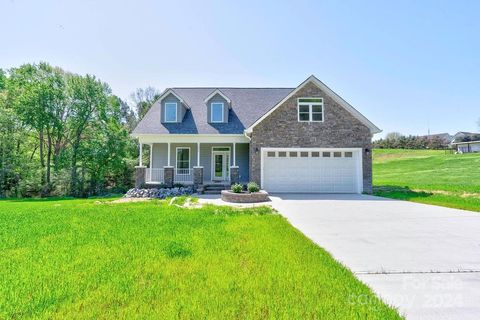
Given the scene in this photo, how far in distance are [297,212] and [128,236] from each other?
5467 mm

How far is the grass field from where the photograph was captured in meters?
11.7

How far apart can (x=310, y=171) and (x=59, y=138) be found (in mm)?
22813

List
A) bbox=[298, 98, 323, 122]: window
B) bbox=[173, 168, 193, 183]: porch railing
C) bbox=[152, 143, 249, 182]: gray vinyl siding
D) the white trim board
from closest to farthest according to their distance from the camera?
bbox=[298, 98, 323, 122]: window, the white trim board, bbox=[173, 168, 193, 183]: porch railing, bbox=[152, 143, 249, 182]: gray vinyl siding

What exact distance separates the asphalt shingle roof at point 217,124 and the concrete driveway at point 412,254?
33.2 feet

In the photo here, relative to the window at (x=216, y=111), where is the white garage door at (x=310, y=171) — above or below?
below

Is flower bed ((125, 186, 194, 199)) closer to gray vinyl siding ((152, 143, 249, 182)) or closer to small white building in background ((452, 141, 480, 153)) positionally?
gray vinyl siding ((152, 143, 249, 182))

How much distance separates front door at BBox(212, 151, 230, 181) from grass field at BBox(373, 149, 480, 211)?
9.34 m

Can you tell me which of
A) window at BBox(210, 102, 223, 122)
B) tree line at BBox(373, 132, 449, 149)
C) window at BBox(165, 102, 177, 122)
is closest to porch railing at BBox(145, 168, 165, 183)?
window at BBox(165, 102, 177, 122)

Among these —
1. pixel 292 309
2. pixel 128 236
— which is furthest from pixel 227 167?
pixel 292 309

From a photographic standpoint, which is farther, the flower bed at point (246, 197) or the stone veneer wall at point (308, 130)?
the stone veneer wall at point (308, 130)

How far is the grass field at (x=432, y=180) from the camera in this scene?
460 inches

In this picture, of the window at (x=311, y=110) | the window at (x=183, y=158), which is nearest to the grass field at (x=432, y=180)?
the window at (x=311, y=110)

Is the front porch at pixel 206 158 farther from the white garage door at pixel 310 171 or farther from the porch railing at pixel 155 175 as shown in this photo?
the white garage door at pixel 310 171

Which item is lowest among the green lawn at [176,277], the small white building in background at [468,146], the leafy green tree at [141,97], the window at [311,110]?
the green lawn at [176,277]
